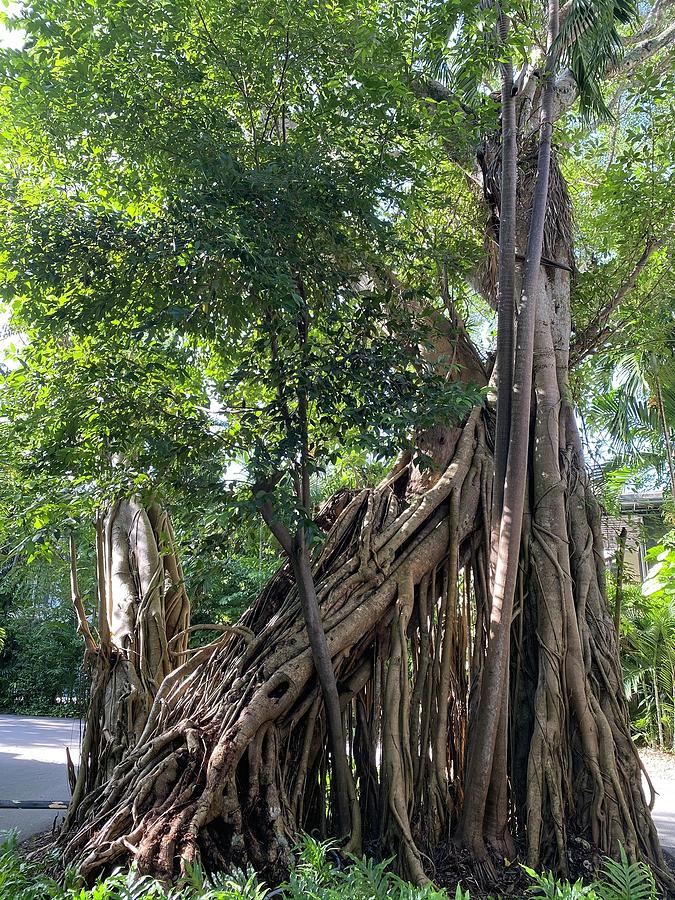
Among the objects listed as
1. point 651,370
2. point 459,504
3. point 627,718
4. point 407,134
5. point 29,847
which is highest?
point 651,370

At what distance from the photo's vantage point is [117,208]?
4629mm

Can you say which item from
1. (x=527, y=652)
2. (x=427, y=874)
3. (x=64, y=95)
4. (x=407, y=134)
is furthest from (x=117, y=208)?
(x=427, y=874)

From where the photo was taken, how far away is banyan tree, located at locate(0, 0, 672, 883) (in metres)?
3.49

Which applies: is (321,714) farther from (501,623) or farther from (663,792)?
(663,792)

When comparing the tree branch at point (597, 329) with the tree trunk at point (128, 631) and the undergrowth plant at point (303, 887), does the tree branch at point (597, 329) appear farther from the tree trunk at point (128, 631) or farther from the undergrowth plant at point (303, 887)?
the undergrowth plant at point (303, 887)

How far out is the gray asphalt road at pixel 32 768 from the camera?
603 centimetres

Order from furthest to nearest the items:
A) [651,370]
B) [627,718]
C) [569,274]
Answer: [651,370], [569,274], [627,718]

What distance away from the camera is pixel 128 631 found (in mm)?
5852

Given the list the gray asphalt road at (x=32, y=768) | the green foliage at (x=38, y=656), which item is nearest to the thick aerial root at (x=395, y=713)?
the gray asphalt road at (x=32, y=768)

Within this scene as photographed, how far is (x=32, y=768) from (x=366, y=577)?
6154mm

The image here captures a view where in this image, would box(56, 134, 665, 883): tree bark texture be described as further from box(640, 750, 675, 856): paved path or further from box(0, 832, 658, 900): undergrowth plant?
box(640, 750, 675, 856): paved path

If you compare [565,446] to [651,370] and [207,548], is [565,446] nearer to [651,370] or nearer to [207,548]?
[207,548]

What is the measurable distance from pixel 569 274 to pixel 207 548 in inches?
144

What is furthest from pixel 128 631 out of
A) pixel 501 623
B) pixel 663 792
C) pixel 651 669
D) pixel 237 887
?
pixel 651 669
